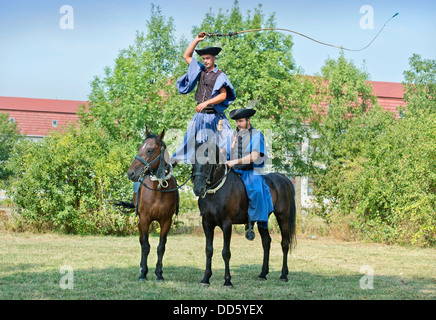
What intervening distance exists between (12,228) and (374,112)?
17.7 meters

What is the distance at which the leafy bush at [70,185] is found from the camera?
16828 mm

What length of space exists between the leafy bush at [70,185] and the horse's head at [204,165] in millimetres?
9353

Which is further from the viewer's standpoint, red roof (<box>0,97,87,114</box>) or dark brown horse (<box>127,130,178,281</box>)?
red roof (<box>0,97,87,114</box>)

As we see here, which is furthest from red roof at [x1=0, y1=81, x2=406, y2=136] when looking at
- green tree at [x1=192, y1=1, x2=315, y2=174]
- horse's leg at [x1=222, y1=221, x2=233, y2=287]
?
horse's leg at [x1=222, y1=221, x2=233, y2=287]

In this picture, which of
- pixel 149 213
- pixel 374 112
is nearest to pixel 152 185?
pixel 149 213

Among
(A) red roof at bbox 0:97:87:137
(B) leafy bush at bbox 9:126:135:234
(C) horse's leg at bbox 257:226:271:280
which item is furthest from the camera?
(A) red roof at bbox 0:97:87:137

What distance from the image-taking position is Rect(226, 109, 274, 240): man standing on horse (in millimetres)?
8570

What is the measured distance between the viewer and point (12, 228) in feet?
56.1

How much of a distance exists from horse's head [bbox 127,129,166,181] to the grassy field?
1865 mm

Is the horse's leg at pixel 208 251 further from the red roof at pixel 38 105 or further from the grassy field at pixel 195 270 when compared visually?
the red roof at pixel 38 105

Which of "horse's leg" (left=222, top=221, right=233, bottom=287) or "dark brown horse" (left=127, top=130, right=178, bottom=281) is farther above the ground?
"dark brown horse" (left=127, top=130, right=178, bottom=281)

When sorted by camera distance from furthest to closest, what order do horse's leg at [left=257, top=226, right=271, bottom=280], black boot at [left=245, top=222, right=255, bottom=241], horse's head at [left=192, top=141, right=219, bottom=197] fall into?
horse's leg at [left=257, top=226, right=271, bottom=280] → black boot at [left=245, top=222, right=255, bottom=241] → horse's head at [left=192, top=141, right=219, bottom=197]

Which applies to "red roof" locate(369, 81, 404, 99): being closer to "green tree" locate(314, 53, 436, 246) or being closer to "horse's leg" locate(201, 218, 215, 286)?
"green tree" locate(314, 53, 436, 246)

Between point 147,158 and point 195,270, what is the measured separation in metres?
2.96
